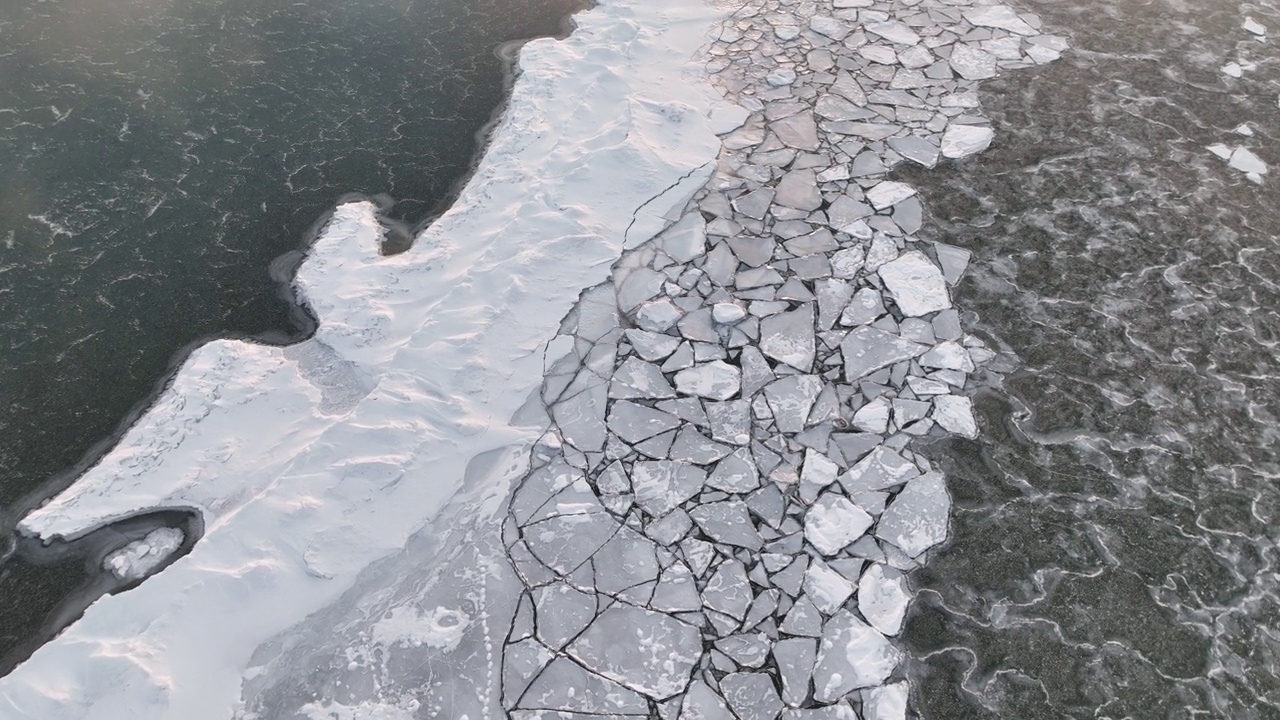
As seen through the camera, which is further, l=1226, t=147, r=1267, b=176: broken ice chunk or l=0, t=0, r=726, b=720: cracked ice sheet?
l=1226, t=147, r=1267, b=176: broken ice chunk

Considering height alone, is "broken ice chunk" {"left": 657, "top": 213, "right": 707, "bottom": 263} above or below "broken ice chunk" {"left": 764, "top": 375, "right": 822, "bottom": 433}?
above

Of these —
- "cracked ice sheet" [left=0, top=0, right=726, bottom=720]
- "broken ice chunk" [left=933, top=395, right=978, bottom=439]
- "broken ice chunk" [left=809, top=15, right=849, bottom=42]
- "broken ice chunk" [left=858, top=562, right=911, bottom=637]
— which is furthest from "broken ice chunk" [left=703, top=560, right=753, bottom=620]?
"broken ice chunk" [left=809, top=15, right=849, bottom=42]

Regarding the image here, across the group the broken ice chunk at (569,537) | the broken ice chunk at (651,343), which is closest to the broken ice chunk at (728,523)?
the broken ice chunk at (569,537)

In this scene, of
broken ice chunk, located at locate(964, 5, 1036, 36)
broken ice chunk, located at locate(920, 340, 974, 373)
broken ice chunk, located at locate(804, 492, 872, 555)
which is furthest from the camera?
broken ice chunk, located at locate(964, 5, 1036, 36)

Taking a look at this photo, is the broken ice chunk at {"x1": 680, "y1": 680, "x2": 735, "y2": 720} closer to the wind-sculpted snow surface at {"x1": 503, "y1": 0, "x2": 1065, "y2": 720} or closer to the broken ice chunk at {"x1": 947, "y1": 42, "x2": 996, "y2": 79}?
the wind-sculpted snow surface at {"x1": 503, "y1": 0, "x2": 1065, "y2": 720}

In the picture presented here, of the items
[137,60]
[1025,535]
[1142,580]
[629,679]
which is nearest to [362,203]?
[137,60]

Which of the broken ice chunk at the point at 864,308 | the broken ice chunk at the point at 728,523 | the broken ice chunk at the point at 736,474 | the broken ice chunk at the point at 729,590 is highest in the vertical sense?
the broken ice chunk at the point at 864,308

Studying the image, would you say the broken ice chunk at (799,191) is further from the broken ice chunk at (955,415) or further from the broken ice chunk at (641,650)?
the broken ice chunk at (641,650)

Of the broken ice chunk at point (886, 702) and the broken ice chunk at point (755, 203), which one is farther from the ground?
the broken ice chunk at point (755, 203)
